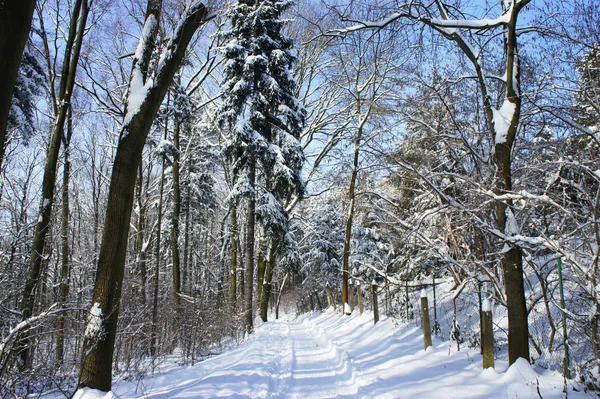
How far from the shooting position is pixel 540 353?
584 cm

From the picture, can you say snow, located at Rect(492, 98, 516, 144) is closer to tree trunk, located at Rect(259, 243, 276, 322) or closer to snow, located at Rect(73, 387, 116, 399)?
snow, located at Rect(73, 387, 116, 399)

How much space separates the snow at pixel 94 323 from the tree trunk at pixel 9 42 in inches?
95.0

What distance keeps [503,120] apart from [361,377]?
14.9ft

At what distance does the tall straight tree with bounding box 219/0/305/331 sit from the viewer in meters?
14.8

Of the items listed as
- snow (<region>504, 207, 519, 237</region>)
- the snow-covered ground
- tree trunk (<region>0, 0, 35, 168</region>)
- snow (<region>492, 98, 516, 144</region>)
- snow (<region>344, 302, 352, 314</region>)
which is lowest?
snow (<region>344, 302, 352, 314</region>)

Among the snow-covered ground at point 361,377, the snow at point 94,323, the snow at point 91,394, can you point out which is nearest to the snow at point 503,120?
the snow-covered ground at point 361,377

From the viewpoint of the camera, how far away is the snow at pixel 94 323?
180 inches

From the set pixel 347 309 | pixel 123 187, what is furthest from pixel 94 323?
pixel 347 309

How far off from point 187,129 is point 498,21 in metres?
13.4

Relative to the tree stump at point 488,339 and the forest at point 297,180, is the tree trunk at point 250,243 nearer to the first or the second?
the forest at point 297,180

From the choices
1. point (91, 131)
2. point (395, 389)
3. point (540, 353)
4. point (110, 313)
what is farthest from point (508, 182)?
point (91, 131)

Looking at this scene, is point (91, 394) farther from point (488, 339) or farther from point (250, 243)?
point (250, 243)

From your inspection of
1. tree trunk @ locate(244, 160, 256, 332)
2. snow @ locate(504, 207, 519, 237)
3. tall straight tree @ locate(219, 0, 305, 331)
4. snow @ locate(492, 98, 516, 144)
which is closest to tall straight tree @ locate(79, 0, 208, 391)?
snow @ locate(492, 98, 516, 144)

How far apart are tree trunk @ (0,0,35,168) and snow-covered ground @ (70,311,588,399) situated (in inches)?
130
